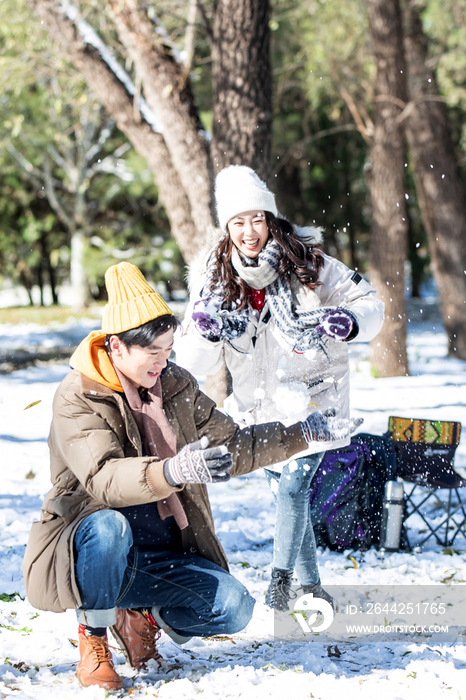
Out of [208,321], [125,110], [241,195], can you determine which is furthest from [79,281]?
[208,321]

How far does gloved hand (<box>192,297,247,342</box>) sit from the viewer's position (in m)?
2.78

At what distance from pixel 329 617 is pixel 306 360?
1.13m

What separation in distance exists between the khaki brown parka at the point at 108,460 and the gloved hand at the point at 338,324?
1.35 ft

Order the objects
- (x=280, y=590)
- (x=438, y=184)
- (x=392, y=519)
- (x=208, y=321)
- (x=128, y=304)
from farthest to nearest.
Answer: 1. (x=438, y=184)
2. (x=392, y=519)
3. (x=280, y=590)
4. (x=208, y=321)
5. (x=128, y=304)

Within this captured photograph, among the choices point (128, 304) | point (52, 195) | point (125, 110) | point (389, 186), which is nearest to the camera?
point (128, 304)

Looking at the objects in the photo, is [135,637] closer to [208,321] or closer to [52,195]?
[208,321]

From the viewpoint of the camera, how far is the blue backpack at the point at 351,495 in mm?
3801

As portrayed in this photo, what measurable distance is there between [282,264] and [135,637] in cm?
154

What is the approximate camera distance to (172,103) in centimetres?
574

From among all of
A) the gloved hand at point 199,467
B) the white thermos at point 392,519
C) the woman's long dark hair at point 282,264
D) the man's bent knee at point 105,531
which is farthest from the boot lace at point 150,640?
the white thermos at point 392,519

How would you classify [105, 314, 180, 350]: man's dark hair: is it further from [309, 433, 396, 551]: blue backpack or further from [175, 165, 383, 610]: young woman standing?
[309, 433, 396, 551]: blue backpack

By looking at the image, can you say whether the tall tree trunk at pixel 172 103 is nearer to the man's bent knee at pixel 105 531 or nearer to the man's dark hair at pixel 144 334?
the man's dark hair at pixel 144 334

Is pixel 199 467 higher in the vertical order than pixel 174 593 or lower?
higher

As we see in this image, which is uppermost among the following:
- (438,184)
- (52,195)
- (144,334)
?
(52,195)
